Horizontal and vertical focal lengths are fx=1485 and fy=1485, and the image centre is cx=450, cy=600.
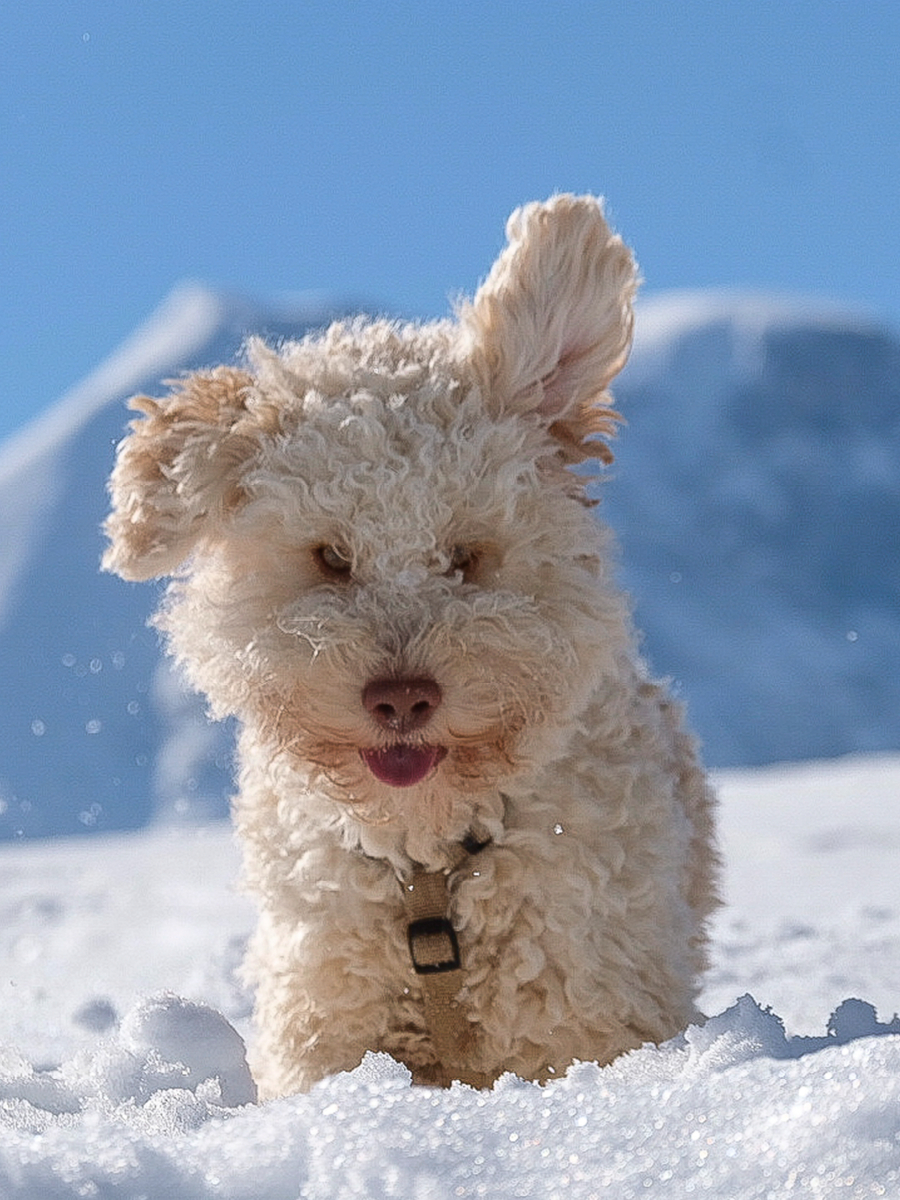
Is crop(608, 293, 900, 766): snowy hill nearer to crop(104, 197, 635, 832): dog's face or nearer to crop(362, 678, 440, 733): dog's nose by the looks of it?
crop(104, 197, 635, 832): dog's face

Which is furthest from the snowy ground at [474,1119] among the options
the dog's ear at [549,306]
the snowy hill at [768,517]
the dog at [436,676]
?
the snowy hill at [768,517]

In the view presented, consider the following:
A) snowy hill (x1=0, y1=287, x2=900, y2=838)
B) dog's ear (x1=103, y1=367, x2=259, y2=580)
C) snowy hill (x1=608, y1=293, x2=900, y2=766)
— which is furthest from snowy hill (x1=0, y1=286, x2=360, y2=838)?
dog's ear (x1=103, y1=367, x2=259, y2=580)

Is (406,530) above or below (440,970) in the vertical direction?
above

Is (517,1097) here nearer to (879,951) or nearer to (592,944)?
(592,944)

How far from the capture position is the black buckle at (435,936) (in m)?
3.46

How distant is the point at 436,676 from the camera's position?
3184 millimetres

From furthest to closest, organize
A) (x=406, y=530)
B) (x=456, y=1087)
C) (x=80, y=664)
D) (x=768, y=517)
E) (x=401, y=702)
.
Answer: (x=768, y=517), (x=80, y=664), (x=406, y=530), (x=401, y=702), (x=456, y=1087)

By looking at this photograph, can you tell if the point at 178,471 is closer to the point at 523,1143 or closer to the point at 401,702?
the point at 401,702

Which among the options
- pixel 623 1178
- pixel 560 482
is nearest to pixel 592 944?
pixel 560 482

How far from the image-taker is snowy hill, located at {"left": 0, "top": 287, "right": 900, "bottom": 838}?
45.5m

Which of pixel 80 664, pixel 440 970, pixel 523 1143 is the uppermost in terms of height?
pixel 80 664

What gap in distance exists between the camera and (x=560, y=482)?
3729 mm

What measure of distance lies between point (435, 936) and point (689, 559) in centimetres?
5501

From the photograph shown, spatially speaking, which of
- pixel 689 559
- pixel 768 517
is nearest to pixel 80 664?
pixel 689 559
